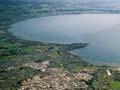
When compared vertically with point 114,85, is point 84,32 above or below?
below

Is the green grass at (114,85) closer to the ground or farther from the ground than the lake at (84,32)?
farther from the ground

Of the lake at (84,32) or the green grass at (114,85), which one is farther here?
the lake at (84,32)

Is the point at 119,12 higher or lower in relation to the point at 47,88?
lower

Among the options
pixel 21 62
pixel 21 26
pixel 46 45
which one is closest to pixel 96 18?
pixel 21 26

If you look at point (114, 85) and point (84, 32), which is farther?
point (84, 32)

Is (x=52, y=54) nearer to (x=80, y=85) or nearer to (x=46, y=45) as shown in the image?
(x=46, y=45)

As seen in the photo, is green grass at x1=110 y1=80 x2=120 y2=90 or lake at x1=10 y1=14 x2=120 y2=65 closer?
green grass at x1=110 y1=80 x2=120 y2=90

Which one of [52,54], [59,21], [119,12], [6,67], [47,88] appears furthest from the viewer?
[119,12]

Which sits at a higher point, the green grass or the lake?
the green grass
